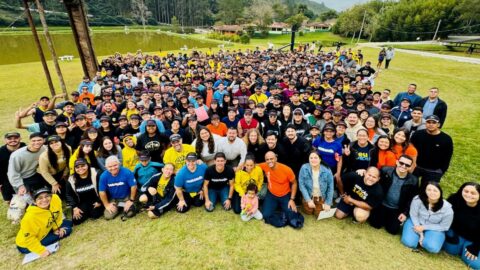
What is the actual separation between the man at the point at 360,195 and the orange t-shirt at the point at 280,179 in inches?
43.5

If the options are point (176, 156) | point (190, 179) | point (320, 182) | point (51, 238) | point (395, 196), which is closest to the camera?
point (51, 238)

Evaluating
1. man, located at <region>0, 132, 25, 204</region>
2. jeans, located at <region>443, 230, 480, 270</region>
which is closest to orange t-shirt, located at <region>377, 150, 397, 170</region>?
jeans, located at <region>443, 230, 480, 270</region>

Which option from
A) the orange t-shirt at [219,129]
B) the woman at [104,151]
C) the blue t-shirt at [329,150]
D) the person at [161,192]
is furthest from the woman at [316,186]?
the woman at [104,151]

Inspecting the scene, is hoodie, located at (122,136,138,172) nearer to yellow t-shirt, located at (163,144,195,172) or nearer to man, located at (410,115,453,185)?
yellow t-shirt, located at (163,144,195,172)

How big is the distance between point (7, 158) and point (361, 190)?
23.2 feet

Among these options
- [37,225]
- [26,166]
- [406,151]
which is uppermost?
[406,151]

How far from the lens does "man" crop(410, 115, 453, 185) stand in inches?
192

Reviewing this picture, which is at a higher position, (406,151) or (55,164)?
(406,151)

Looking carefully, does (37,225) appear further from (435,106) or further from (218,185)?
(435,106)

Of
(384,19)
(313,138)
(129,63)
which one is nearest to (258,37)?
(384,19)

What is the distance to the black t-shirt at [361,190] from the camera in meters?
4.57

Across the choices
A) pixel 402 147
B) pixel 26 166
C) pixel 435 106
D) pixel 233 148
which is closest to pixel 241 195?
pixel 233 148

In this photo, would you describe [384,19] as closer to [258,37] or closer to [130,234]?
[258,37]

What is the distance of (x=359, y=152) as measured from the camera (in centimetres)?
521
